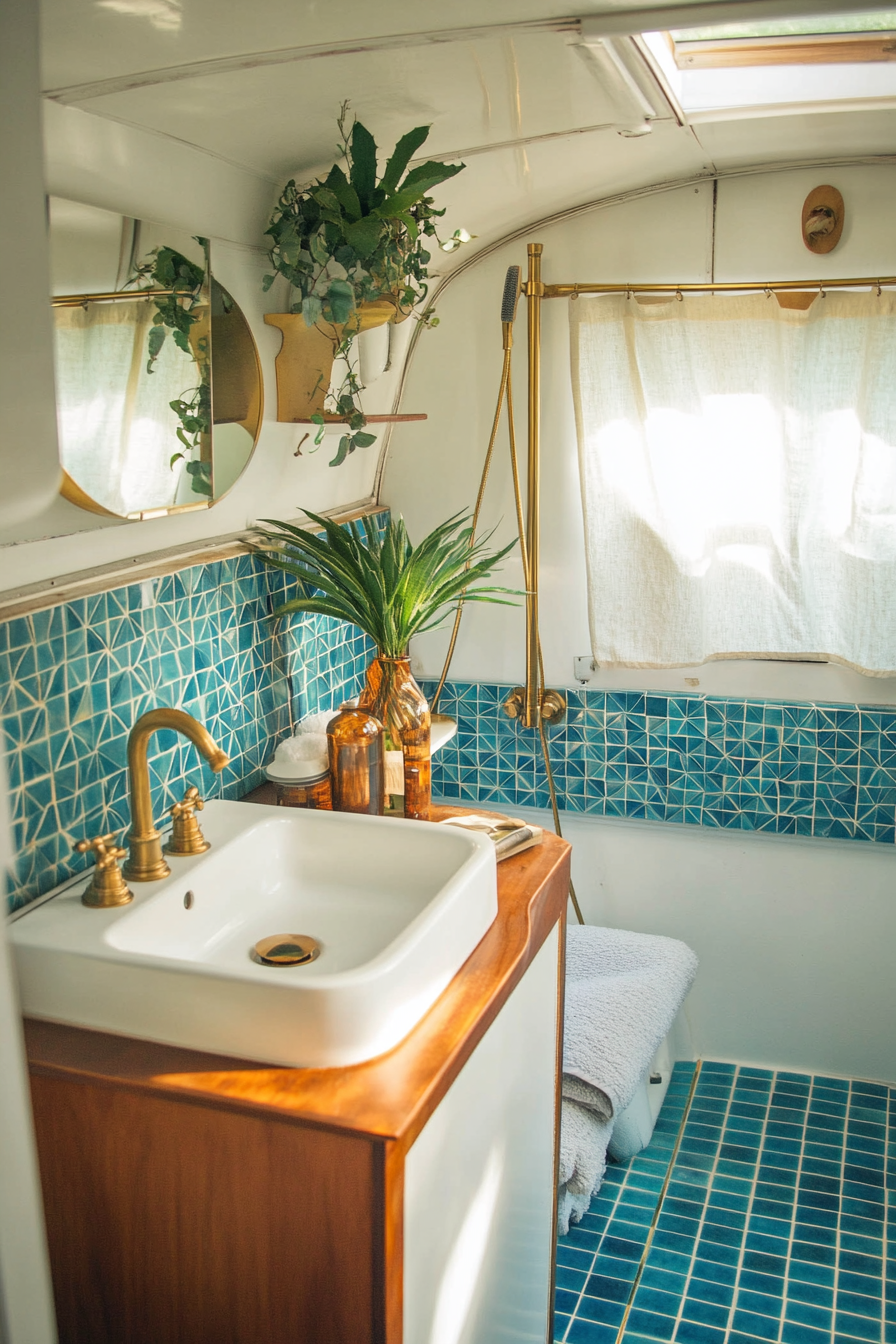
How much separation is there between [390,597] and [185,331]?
564mm

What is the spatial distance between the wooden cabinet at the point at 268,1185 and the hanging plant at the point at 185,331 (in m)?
0.86

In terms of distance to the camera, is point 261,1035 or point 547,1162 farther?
point 547,1162

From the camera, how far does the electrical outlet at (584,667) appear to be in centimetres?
269

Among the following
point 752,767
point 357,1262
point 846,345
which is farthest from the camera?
point 752,767

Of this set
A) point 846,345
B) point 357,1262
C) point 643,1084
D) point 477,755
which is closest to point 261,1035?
point 357,1262

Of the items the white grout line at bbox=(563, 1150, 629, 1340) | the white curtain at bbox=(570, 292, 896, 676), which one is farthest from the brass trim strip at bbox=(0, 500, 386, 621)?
the white grout line at bbox=(563, 1150, 629, 1340)

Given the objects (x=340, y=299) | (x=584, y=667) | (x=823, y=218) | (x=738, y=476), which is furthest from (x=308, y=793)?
(x=823, y=218)

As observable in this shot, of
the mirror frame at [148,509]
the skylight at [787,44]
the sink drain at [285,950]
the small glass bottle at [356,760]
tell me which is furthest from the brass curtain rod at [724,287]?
the sink drain at [285,950]

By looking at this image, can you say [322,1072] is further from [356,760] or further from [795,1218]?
[795,1218]

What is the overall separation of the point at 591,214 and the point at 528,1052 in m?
1.80

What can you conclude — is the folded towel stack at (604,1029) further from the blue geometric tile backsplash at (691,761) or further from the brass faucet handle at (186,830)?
the brass faucet handle at (186,830)

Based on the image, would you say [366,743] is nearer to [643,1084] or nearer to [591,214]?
[643,1084]

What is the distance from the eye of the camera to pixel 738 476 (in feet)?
8.15

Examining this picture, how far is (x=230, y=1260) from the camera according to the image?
48.0 inches
